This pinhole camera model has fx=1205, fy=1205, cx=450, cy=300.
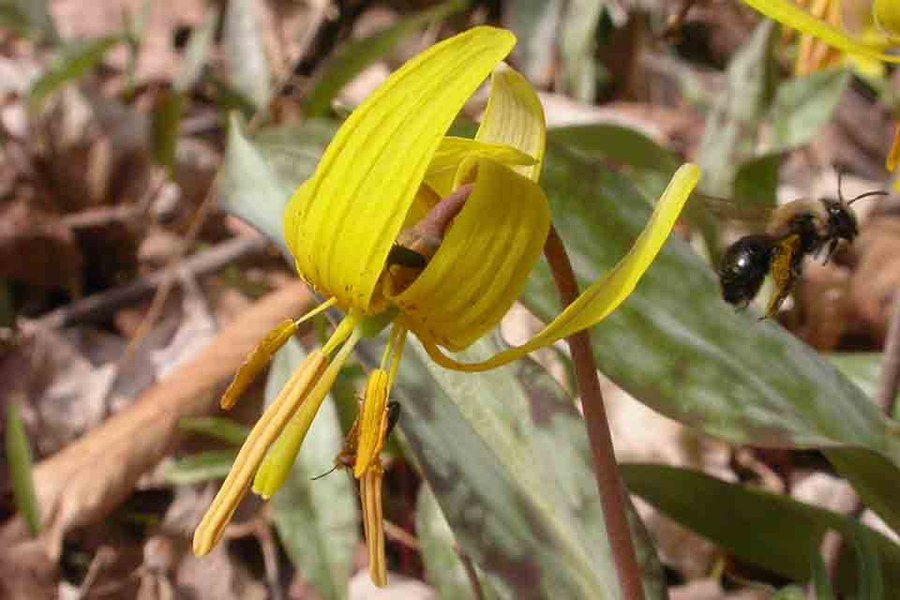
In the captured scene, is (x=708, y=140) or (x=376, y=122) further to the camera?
(x=708, y=140)

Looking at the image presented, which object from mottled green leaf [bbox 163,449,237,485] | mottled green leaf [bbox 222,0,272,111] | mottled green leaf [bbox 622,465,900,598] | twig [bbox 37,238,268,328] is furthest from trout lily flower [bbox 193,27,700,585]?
mottled green leaf [bbox 222,0,272,111]

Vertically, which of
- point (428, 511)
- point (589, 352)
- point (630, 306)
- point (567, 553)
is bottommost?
point (428, 511)

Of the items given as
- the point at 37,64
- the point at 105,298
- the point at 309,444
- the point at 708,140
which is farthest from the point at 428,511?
the point at 37,64

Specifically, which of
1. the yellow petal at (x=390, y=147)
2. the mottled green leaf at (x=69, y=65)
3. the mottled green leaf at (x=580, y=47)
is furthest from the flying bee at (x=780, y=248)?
the mottled green leaf at (x=69, y=65)

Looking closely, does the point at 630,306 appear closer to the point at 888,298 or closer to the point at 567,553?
the point at 567,553

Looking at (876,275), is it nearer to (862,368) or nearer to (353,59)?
(862,368)

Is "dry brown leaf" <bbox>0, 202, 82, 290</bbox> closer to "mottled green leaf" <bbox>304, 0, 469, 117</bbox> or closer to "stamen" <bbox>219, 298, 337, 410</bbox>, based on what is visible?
"mottled green leaf" <bbox>304, 0, 469, 117</bbox>

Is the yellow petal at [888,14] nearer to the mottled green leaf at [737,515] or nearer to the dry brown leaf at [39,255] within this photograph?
the mottled green leaf at [737,515]
